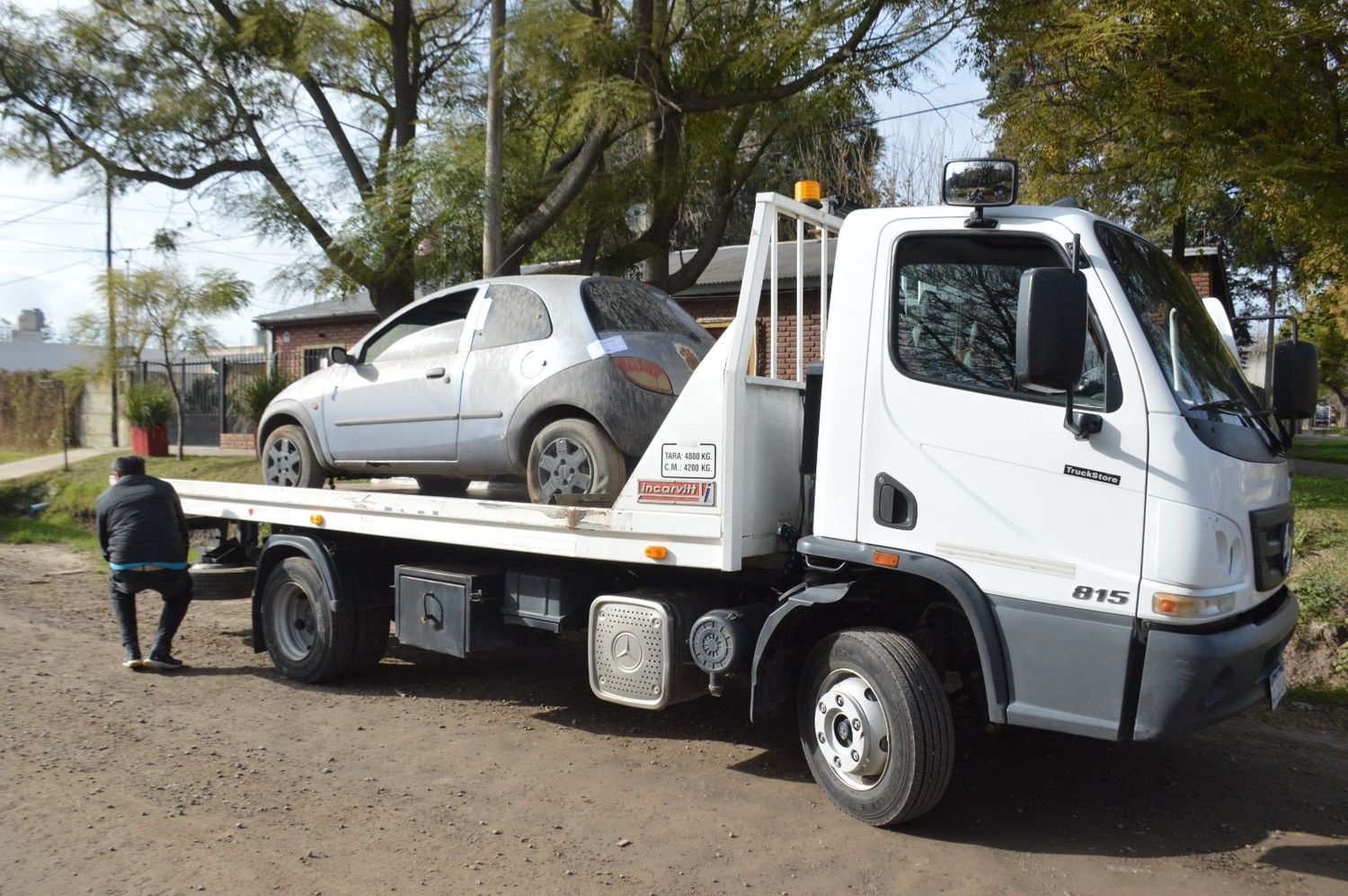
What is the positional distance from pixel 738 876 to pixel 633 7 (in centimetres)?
952

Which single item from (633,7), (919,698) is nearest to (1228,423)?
(919,698)

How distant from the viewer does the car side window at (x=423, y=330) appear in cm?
679

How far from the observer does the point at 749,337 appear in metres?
4.96

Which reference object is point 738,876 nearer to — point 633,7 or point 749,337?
point 749,337

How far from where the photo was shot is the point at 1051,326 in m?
3.93

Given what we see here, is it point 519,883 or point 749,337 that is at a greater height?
point 749,337

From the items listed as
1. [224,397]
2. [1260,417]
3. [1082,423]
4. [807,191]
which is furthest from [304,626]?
[224,397]

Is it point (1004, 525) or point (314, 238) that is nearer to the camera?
point (1004, 525)

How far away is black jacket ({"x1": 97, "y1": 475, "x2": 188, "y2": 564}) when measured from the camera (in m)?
7.62

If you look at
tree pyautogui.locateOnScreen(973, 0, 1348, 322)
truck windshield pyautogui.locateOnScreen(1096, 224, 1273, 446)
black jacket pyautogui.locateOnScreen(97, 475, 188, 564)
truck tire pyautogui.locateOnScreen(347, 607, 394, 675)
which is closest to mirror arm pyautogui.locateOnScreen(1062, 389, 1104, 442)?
truck windshield pyautogui.locateOnScreen(1096, 224, 1273, 446)

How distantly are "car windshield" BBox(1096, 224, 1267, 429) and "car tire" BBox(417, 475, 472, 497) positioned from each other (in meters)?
4.60

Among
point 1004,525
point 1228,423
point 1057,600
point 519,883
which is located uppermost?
point 1228,423

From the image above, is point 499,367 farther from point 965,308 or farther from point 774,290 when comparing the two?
point 965,308

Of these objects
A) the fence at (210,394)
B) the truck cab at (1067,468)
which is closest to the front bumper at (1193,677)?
the truck cab at (1067,468)
